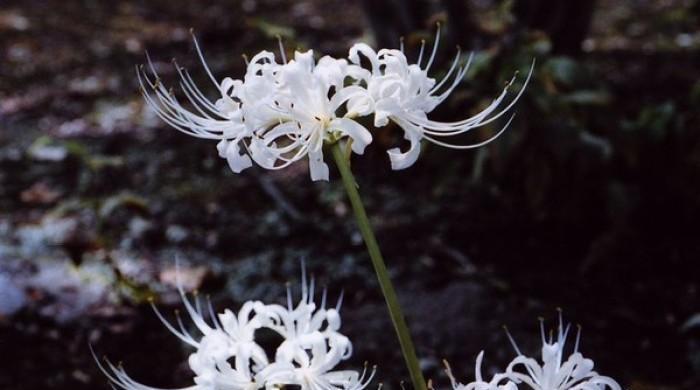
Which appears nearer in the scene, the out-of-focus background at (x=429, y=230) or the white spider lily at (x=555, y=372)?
the white spider lily at (x=555, y=372)

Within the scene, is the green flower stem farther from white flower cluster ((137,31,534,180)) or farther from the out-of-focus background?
the out-of-focus background

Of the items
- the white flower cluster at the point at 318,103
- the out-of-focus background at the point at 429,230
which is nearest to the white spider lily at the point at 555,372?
the white flower cluster at the point at 318,103

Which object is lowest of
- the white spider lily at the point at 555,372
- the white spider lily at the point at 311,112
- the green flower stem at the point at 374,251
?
the white spider lily at the point at 555,372

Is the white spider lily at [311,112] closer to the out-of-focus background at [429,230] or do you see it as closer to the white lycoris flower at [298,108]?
the white lycoris flower at [298,108]

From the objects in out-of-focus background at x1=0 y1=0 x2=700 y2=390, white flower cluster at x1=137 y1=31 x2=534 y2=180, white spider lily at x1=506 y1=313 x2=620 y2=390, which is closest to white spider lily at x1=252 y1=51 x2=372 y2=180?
white flower cluster at x1=137 y1=31 x2=534 y2=180

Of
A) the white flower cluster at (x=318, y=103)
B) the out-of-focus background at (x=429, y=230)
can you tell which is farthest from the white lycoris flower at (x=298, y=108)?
the out-of-focus background at (x=429, y=230)

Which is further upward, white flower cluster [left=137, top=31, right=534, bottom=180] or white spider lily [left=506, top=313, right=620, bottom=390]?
white flower cluster [left=137, top=31, right=534, bottom=180]

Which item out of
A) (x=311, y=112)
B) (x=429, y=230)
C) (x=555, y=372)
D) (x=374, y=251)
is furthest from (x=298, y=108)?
(x=429, y=230)

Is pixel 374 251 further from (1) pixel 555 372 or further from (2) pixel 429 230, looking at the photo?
(2) pixel 429 230

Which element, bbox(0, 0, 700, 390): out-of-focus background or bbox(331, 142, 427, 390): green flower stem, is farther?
bbox(0, 0, 700, 390): out-of-focus background

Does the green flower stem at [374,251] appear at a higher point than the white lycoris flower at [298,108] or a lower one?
lower
